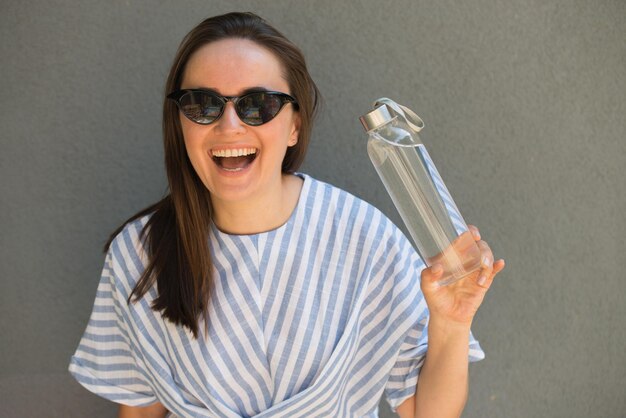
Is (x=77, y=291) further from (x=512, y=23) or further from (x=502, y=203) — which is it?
(x=512, y=23)

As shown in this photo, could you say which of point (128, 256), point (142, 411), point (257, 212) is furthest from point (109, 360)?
point (257, 212)

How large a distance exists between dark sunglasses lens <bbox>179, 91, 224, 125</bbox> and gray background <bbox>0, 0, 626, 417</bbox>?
0.53 metres

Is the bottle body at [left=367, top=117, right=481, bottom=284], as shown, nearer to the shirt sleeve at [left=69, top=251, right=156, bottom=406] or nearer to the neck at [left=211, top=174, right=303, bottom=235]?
the neck at [left=211, top=174, right=303, bottom=235]

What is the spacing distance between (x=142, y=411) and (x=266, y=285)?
50 cm

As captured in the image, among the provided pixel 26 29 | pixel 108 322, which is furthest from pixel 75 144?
pixel 108 322

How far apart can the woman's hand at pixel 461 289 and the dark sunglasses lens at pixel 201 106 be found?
0.55 m

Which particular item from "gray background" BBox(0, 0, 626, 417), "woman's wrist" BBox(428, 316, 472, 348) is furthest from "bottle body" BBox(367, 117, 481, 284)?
"gray background" BBox(0, 0, 626, 417)

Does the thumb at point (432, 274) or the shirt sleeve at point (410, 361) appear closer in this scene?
the thumb at point (432, 274)

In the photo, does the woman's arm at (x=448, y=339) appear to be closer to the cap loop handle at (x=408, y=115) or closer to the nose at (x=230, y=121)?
the cap loop handle at (x=408, y=115)

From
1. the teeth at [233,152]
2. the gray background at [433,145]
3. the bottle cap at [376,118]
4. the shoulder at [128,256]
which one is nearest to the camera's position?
the bottle cap at [376,118]

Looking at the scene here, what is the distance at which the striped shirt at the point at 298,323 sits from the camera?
163 cm

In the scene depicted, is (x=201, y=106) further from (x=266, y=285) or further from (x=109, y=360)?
(x=109, y=360)

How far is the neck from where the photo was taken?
1.66m

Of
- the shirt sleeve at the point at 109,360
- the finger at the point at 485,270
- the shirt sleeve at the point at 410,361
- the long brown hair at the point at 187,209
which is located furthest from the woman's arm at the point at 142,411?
the finger at the point at 485,270
